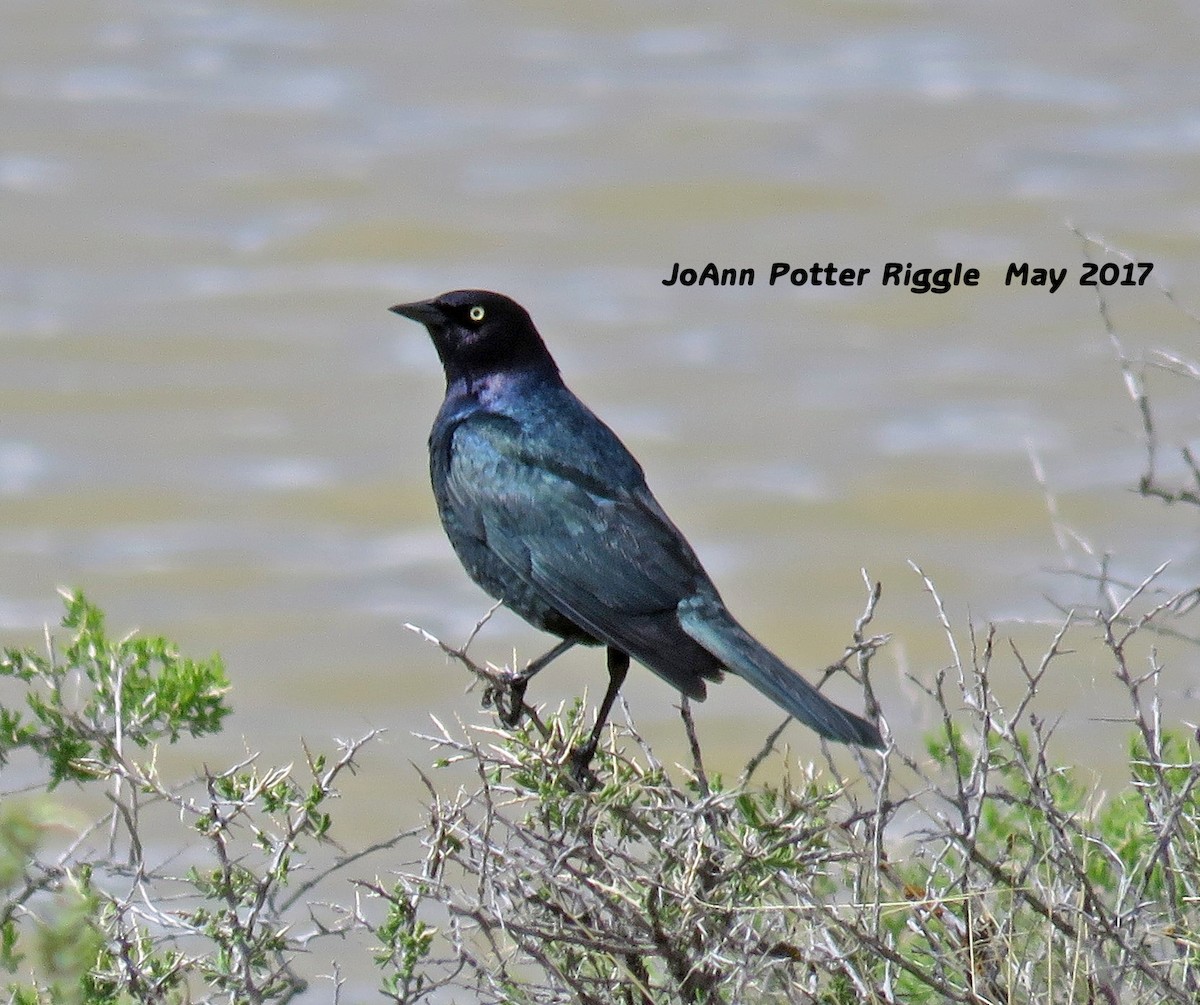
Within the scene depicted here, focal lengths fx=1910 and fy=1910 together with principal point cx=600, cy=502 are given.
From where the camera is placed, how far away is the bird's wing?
14.1 feet

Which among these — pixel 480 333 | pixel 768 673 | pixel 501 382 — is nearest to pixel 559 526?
pixel 501 382

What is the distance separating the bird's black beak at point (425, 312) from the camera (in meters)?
4.99

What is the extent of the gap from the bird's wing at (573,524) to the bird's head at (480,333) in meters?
0.22

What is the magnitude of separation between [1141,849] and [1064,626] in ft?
2.70

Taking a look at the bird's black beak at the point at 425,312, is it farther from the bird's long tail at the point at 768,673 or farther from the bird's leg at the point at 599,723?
the bird's long tail at the point at 768,673

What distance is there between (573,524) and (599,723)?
81cm

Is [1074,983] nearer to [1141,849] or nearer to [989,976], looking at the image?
[989,976]

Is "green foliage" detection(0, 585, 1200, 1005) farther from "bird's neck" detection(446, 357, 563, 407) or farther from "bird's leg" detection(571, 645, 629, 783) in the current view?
"bird's neck" detection(446, 357, 563, 407)

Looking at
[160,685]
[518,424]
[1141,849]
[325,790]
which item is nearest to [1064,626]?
[1141,849]

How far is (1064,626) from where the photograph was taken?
2969 millimetres

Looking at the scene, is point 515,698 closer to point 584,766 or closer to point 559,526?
point 584,766

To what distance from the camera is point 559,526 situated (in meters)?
4.54

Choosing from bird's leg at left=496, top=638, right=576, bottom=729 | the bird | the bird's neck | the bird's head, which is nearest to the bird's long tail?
the bird

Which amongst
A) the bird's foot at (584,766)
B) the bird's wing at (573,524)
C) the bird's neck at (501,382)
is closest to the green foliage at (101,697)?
the bird's foot at (584,766)
